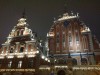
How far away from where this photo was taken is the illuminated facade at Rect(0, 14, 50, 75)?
27.3m

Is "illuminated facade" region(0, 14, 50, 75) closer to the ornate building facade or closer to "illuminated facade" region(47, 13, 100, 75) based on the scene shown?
the ornate building facade

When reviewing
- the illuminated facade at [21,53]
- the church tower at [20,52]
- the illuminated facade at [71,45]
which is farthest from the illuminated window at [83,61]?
the church tower at [20,52]

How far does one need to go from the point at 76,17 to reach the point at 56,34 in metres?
6.44

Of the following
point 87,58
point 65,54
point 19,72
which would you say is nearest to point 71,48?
point 65,54

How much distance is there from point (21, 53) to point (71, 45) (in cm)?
1149

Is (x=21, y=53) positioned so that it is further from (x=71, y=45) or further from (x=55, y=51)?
(x=71, y=45)

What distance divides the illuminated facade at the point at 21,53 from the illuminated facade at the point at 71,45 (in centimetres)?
375

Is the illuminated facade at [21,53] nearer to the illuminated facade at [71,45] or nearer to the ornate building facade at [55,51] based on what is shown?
the ornate building facade at [55,51]

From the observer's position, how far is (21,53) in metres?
29.1

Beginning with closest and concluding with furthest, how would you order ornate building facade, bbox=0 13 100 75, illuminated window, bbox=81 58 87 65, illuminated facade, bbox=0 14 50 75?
ornate building facade, bbox=0 13 100 75 < illuminated window, bbox=81 58 87 65 < illuminated facade, bbox=0 14 50 75

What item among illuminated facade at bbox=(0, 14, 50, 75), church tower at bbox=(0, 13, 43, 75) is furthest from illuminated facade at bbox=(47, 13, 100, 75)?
church tower at bbox=(0, 13, 43, 75)

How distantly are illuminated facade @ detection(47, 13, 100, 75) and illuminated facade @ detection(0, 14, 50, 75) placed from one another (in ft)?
12.3

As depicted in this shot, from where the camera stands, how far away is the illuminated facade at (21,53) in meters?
27.3

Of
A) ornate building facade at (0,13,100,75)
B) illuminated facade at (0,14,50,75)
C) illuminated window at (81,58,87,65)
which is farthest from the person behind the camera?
illuminated facade at (0,14,50,75)
